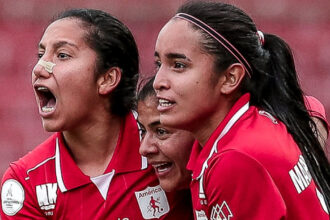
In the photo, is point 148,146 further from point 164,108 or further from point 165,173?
point 164,108

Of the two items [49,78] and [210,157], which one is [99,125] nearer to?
[49,78]

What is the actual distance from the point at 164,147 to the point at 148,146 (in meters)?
0.07

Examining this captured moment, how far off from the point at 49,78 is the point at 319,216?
3.54ft

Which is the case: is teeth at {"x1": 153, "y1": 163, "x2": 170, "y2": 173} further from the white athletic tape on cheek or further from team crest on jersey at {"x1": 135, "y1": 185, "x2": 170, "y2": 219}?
the white athletic tape on cheek

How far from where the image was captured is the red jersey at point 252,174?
2.68 m

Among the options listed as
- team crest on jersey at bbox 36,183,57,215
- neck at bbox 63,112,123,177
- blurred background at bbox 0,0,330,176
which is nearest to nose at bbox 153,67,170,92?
neck at bbox 63,112,123,177

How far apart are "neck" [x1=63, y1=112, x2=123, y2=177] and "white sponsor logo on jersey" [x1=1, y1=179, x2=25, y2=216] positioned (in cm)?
24

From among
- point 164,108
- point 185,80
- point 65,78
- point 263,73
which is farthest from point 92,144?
point 263,73

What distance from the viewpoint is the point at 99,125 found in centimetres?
341

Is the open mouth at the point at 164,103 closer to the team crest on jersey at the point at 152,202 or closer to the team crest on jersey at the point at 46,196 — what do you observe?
the team crest on jersey at the point at 152,202

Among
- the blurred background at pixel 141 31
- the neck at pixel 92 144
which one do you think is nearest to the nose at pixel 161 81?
the neck at pixel 92 144

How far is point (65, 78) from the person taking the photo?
10.7 feet

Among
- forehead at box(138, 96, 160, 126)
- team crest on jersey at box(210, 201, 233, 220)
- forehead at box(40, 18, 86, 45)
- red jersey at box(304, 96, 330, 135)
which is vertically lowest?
team crest on jersey at box(210, 201, 233, 220)

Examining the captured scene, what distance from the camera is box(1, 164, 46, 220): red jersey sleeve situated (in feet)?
10.9
